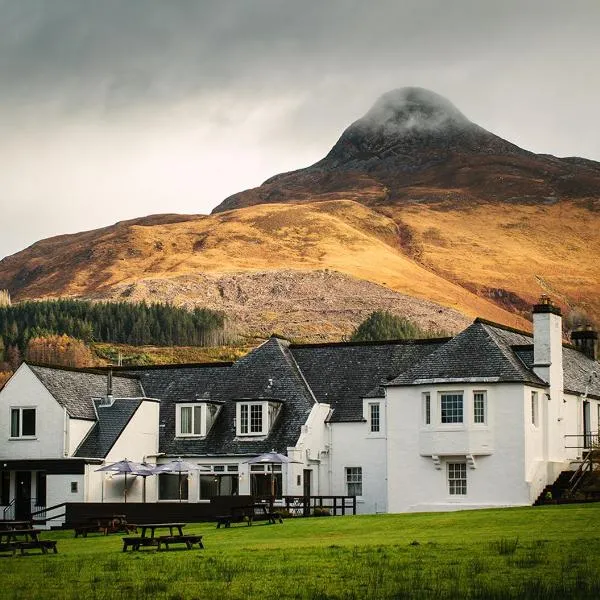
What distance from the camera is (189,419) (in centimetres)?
6950

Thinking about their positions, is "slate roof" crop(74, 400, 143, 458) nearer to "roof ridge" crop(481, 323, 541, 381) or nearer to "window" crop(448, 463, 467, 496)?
"window" crop(448, 463, 467, 496)

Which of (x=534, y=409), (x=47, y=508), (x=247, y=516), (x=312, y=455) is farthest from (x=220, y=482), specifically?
(x=534, y=409)

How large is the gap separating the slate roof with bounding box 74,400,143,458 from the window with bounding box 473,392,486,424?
1806 centimetres

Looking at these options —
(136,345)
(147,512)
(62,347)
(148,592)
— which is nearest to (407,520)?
(147,512)

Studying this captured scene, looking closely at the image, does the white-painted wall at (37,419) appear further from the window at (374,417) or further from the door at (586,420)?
the door at (586,420)

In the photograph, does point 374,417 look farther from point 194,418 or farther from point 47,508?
point 47,508

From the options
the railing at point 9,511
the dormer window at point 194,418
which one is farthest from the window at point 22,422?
the dormer window at point 194,418

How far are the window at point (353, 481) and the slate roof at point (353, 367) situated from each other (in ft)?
8.33

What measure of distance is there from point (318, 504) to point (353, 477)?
12.7ft

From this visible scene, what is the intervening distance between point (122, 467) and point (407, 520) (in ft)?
57.5

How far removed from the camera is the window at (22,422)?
66.2 meters

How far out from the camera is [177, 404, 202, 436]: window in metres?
69.2

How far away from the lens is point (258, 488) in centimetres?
Result: 6588

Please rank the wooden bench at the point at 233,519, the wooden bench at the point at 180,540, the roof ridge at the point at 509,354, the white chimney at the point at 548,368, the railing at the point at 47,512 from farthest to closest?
the white chimney at the point at 548,368
the railing at the point at 47,512
the roof ridge at the point at 509,354
the wooden bench at the point at 233,519
the wooden bench at the point at 180,540
